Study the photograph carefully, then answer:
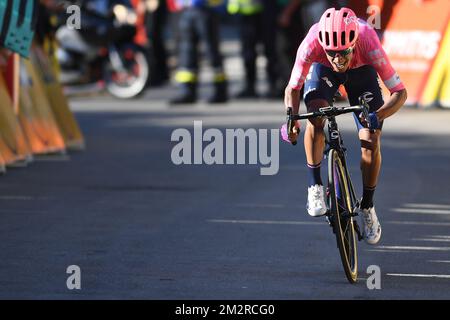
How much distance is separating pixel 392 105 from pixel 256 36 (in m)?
14.5

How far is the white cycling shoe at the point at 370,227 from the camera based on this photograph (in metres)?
9.59

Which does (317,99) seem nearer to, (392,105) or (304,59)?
(304,59)

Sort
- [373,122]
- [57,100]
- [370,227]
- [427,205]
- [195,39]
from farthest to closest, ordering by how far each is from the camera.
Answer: [195,39], [57,100], [427,205], [370,227], [373,122]

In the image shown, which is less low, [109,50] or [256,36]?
[256,36]

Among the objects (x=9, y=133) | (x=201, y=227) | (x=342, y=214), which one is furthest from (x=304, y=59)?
(x=9, y=133)

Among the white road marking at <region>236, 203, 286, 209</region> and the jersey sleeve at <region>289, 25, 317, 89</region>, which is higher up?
the jersey sleeve at <region>289, 25, 317, 89</region>

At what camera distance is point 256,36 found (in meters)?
23.6

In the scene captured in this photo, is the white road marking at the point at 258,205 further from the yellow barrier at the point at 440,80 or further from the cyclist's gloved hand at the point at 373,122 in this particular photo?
the yellow barrier at the point at 440,80

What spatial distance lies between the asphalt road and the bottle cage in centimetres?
123

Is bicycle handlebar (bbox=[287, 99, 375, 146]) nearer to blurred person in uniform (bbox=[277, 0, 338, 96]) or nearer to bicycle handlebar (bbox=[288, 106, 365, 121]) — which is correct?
bicycle handlebar (bbox=[288, 106, 365, 121])

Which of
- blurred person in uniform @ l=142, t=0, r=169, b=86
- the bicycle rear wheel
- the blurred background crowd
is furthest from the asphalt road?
blurred person in uniform @ l=142, t=0, r=169, b=86

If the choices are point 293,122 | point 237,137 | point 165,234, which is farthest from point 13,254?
point 237,137

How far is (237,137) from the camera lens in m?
17.5

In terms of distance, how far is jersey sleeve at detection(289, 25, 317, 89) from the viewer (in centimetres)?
934
